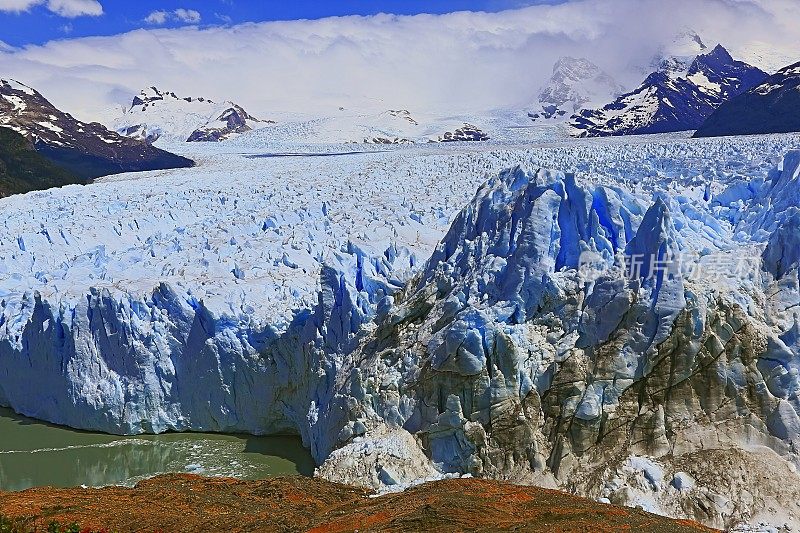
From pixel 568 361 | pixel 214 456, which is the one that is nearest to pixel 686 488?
pixel 568 361

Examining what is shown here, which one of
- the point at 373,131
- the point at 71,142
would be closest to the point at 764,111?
the point at 373,131

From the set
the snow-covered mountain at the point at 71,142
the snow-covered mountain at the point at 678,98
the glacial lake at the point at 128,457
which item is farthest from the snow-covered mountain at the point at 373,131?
the glacial lake at the point at 128,457

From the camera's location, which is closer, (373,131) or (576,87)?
(373,131)

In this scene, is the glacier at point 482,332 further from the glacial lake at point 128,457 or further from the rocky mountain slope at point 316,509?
the rocky mountain slope at point 316,509

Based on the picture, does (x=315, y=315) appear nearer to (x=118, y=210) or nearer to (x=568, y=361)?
(x=568, y=361)

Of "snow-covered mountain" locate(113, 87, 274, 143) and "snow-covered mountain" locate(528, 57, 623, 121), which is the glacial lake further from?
"snow-covered mountain" locate(528, 57, 623, 121)

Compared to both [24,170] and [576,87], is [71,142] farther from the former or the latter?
[576,87]
